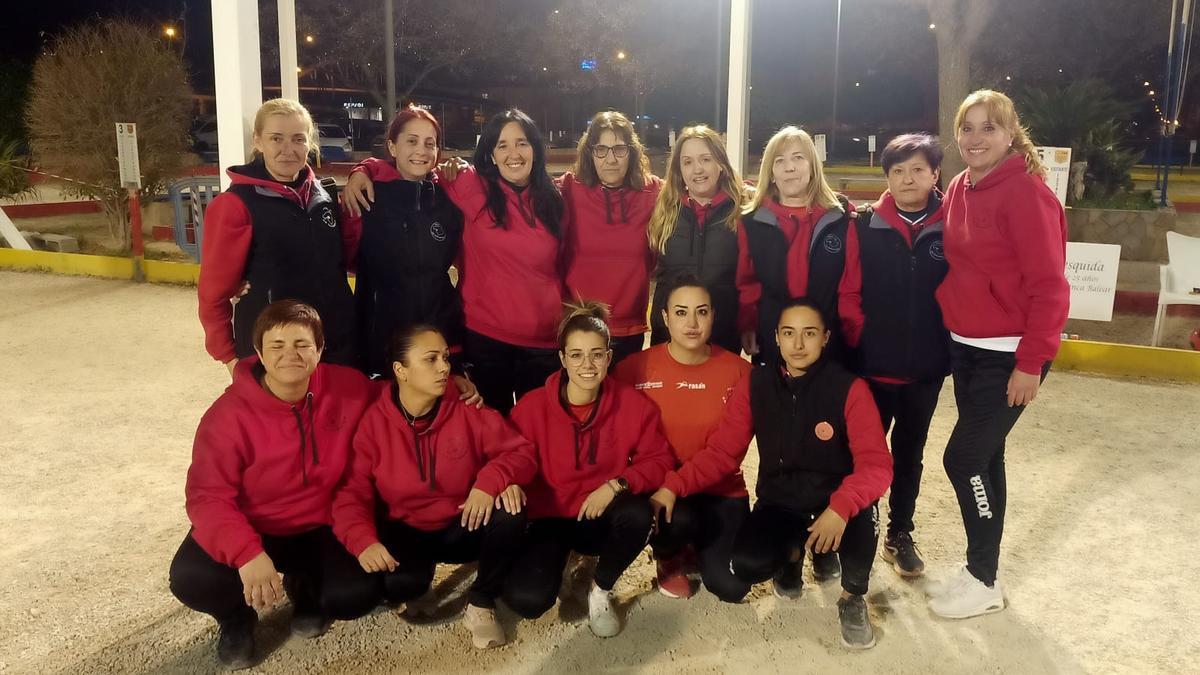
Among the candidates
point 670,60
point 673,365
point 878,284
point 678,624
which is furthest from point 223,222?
point 670,60

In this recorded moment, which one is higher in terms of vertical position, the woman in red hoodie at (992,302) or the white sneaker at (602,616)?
the woman in red hoodie at (992,302)

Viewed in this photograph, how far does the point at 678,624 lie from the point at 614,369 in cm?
94

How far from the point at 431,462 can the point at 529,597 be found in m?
0.54

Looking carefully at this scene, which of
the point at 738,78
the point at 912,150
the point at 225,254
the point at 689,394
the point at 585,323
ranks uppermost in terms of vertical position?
the point at 738,78

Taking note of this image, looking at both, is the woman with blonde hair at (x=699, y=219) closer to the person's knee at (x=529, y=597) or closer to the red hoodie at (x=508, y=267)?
the red hoodie at (x=508, y=267)

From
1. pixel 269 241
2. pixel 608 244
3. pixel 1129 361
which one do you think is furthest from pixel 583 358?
pixel 1129 361

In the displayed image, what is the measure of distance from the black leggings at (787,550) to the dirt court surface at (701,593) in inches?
8.2

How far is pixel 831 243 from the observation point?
3.41 meters

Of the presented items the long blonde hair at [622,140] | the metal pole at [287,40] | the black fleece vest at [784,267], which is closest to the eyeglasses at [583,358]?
the black fleece vest at [784,267]

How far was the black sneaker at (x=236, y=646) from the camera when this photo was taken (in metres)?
2.88

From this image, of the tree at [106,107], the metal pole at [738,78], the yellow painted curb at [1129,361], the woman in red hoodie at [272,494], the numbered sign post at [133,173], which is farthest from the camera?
the tree at [106,107]

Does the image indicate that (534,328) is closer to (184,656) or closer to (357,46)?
(184,656)

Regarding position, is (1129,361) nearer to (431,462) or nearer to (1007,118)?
(1007,118)

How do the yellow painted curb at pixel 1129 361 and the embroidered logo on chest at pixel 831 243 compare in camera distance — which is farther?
the yellow painted curb at pixel 1129 361
